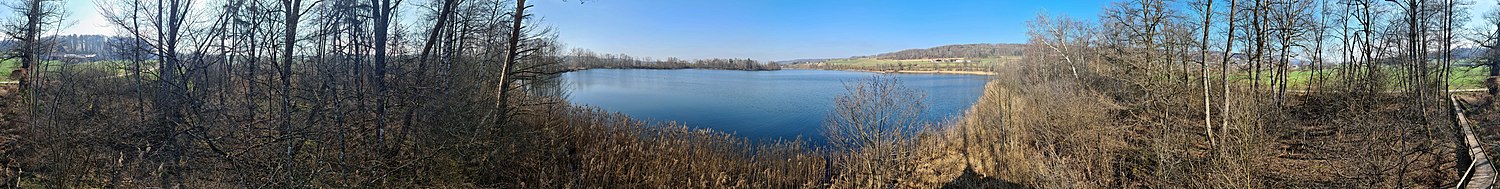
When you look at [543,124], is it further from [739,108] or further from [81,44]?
[739,108]

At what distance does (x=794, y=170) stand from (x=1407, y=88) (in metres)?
11.1

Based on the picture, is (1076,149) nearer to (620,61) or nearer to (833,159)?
(833,159)

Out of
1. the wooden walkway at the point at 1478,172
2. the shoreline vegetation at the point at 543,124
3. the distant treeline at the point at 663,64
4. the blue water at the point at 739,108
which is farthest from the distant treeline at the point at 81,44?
the distant treeline at the point at 663,64

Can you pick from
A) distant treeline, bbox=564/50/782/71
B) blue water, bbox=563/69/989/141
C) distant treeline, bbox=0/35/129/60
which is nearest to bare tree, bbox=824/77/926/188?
blue water, bbox=563/69/989/141

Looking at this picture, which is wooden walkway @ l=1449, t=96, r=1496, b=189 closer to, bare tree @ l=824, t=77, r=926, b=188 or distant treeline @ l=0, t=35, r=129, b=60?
bare tree @ l=824, t=77, r=926, b=188

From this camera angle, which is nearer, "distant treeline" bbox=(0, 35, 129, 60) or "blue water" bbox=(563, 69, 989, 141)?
"distant treeline" bbox=(0, 35, 129, 60)

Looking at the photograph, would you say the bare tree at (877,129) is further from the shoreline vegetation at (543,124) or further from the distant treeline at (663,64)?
the distant treeline at (663,64)

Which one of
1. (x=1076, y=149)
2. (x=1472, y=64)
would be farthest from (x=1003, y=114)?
(x=1472, y=64)

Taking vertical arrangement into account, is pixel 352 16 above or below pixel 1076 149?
above

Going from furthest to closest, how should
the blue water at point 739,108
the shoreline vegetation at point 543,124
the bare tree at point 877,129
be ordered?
1. the blue water at point 739,108
2. the bare tree at point 877,129
3. the shoreline vegetation at point 543,124

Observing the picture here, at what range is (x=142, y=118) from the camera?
7.32 m

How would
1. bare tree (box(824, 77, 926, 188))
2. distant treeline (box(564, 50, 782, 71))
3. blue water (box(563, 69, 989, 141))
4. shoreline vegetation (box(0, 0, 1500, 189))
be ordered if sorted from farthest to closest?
distant treeline (box(564, 50, 782, 71))
blue water (box(563, 69, 989, 141))
bare tree (box(824, 77, 926, 188))
shoreline vegetation (box(0, 0, 1500, 189))

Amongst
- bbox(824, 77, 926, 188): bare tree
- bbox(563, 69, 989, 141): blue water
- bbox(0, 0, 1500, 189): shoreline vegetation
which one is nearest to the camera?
bbox(0, 0, 1500, 189): shoreline vegetation

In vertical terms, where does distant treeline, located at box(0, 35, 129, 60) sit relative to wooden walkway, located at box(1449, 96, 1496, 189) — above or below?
above
